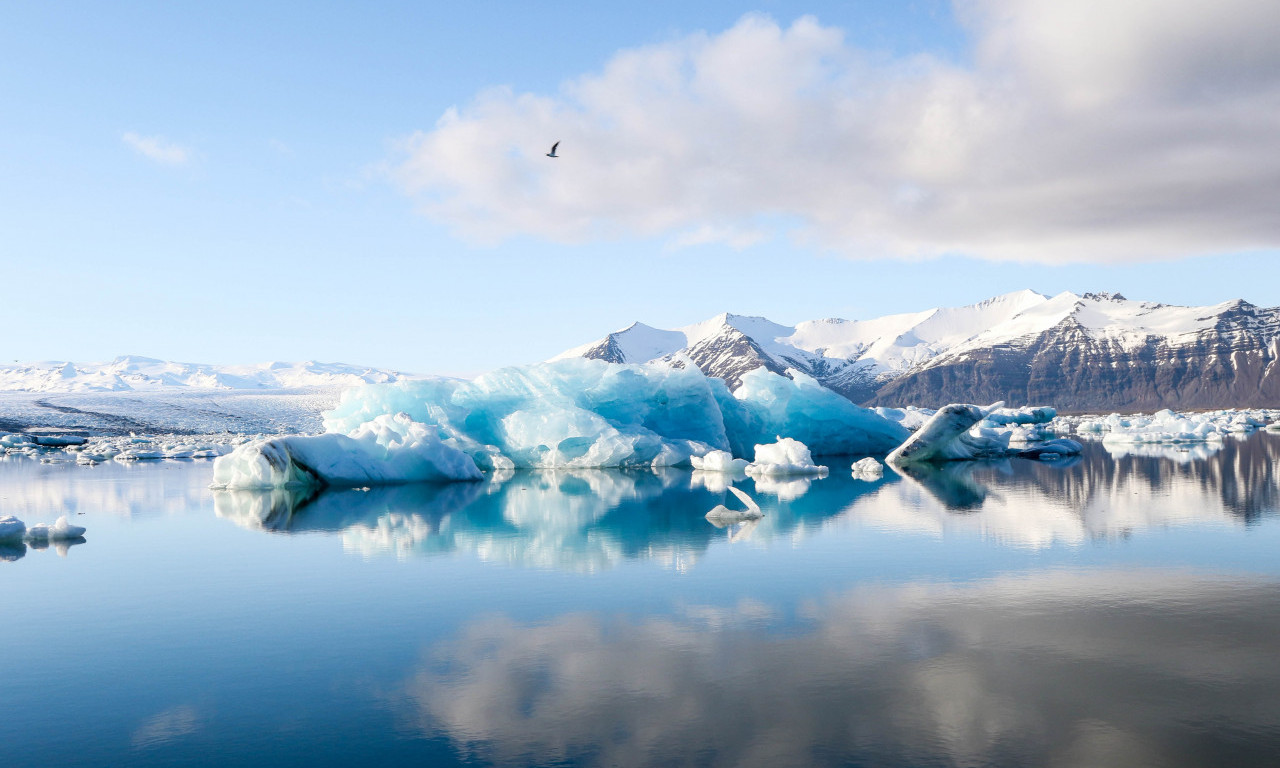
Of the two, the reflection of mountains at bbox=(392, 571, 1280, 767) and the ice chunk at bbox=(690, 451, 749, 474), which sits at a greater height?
the ice chunk at bbox=(690, 451, 749, 474)

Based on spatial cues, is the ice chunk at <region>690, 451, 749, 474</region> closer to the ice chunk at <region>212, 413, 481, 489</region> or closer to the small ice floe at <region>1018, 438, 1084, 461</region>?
the ice chunk at <region>212, 413, 481, 489</region>

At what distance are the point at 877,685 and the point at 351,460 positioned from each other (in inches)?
859

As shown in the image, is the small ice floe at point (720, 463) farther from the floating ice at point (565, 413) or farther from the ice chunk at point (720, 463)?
the floating ice at point (565, 413)

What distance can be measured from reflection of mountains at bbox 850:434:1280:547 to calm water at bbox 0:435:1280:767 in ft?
0.69

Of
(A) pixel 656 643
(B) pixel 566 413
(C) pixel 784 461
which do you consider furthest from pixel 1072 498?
(B) pixel 566 413

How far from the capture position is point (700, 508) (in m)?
18.9

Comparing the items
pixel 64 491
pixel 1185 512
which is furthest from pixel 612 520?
pixel 64 491

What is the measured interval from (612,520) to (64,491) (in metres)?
17.3

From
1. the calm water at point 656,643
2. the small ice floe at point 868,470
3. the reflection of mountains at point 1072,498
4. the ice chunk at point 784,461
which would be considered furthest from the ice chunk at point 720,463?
the calm water at point 656,643

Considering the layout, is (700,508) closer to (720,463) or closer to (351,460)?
(720,463)

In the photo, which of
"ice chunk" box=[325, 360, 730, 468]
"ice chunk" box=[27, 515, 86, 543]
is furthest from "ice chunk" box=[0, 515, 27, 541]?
"ice chunk" box=[325, 360, 730, 468]

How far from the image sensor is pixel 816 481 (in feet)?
86.9

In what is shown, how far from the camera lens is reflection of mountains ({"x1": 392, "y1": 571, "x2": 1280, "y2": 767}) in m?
5.45

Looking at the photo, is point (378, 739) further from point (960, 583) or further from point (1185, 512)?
point (1185, 512)
